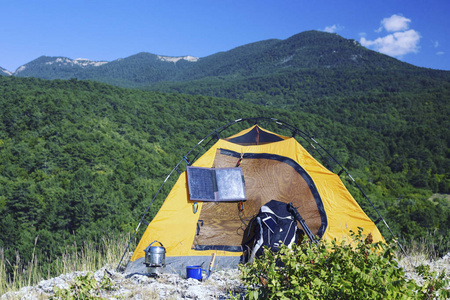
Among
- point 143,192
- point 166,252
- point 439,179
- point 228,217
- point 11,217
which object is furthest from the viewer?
point 439,179

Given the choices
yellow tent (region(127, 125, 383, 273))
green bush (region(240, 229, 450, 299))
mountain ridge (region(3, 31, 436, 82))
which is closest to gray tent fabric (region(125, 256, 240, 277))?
yellow tent (region(127, 125, 383, 273))

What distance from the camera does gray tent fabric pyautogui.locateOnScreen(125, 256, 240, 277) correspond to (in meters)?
5.05

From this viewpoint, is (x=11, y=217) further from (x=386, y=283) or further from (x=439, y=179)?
(x=439, y=179)

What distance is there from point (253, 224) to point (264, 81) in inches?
3122

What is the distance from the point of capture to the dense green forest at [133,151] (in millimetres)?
18578

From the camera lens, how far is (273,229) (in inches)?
199

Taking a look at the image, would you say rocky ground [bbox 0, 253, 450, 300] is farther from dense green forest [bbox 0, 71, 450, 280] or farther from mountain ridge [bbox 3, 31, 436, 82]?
mountain ridge [bbox 3, 31, 436, 82]

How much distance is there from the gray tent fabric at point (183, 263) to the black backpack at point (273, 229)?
470mm

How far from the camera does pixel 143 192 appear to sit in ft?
70.0

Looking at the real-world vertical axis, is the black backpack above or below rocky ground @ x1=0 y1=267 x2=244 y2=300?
above

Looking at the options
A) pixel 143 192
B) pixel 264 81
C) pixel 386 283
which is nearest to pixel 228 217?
pixel 386 283

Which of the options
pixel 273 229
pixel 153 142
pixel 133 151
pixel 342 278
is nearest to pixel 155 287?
A: pixel 273 229

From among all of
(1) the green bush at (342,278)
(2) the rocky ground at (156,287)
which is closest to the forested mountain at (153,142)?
(2) the rocky ground at (156,287)

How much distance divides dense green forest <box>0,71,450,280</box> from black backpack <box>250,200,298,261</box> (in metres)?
4.07
